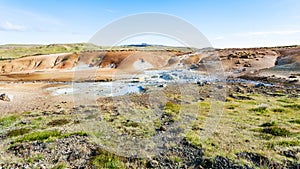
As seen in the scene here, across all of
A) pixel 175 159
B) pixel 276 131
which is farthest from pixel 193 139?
pixel 276 131

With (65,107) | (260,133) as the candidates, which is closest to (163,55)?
(65,107)

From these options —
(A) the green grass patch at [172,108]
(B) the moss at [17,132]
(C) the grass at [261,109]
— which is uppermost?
(C) the grass at [261,109]

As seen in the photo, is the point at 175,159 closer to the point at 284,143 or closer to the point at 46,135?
the point at 284,143

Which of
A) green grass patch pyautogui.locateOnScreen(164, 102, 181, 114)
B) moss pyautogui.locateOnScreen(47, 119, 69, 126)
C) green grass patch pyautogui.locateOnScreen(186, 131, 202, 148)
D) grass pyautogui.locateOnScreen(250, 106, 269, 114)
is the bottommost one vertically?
moss pyautogui.locateOnScreen(47, 119, 69, 126)

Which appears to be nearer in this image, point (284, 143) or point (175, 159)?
point (175, 159)

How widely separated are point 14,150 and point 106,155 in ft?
17.9

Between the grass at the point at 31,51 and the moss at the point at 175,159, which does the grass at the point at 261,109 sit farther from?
the grass at the point at 31,51

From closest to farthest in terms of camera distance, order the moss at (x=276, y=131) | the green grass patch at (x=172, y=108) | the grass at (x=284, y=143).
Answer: the grass at (x=284, y=143) → the moss at (x=276, y=131) → the green grass patch at (x=172, y=108)

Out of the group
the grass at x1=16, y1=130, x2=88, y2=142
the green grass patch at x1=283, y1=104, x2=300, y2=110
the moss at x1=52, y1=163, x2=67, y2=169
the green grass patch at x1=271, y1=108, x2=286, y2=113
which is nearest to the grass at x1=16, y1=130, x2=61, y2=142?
the grass at x1=16, y1=130, x2=88, y2=142

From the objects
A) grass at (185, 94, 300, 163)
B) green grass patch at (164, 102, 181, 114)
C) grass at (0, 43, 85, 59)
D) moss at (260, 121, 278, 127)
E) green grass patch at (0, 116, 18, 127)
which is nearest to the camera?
grass at (185, 94, 300, 163)

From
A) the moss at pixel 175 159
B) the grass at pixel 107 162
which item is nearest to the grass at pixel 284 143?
the moss at pixel 175 159

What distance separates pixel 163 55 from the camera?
85.9 meters

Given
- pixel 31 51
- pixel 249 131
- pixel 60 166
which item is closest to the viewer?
pixel 60 166

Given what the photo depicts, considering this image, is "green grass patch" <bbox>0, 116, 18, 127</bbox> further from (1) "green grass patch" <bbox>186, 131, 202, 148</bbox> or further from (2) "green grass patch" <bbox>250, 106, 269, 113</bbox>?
(2) "green grass patch" <bbox>250, 106, 269, 113</bbox>
